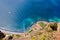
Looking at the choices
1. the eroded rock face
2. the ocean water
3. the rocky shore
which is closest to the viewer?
the rocky shore

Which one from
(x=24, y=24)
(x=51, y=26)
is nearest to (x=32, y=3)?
(x=24, y=24)

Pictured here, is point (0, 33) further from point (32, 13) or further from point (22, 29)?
point (32, 13)

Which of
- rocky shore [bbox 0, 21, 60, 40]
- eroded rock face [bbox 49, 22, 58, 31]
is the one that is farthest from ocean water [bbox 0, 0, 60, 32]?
eroded rock face [bbox 49, 22, 58, 31]

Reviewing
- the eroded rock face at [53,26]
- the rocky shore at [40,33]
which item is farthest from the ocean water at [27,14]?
the eroded rock face at [53,26]

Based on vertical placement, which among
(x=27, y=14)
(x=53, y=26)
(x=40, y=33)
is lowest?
(x=40, y=33)

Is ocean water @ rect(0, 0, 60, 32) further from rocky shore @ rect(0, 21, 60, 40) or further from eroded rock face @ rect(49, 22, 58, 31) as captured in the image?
eroded rock face @ rect(49, 22, 58, 31)

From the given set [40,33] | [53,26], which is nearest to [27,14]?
[40,33]

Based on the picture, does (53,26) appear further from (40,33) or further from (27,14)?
(27,14)

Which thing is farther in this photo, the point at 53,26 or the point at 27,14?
the point at 27,14
